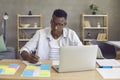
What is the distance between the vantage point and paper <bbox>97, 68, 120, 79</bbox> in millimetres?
1646

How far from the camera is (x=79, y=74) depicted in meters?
1.71

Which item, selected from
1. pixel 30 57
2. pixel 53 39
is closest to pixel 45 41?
pixel 53 39

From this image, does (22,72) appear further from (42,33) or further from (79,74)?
(42,33)

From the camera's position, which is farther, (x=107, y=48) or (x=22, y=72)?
(x=107, y=48)

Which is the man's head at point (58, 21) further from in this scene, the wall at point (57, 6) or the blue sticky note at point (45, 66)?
the wall at point (57, 6)

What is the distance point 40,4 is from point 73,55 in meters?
4.33

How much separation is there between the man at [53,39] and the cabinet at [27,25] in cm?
329

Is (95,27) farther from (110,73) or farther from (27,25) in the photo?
(110,73)

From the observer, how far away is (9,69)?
6.02 ft

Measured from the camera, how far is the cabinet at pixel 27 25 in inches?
227

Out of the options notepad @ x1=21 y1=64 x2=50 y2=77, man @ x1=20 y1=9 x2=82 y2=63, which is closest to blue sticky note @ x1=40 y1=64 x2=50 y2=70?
notepad @ x1=21 y1=64 x2=50 y2=77

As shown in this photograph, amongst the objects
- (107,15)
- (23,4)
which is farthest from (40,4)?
(107,15)

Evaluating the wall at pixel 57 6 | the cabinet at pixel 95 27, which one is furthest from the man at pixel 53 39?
the wall at pixel 57 6

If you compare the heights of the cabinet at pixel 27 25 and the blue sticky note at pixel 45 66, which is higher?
the cabinet at pixel 27 25
